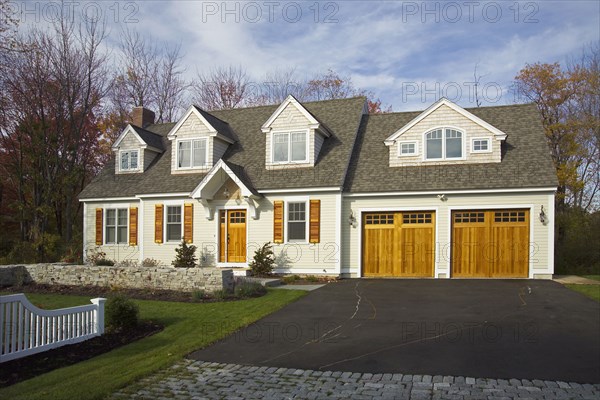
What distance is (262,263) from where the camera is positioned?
1745 cm

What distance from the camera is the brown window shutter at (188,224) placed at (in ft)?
63.7

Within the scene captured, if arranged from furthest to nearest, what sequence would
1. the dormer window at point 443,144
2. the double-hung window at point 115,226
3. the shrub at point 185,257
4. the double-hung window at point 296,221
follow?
the double-hung window at point 115,226 → the shrub at point 185,257 → the double-hung window at point 296,221 → the dormer window at point 443,144

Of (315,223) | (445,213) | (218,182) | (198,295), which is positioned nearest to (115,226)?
(218,182)

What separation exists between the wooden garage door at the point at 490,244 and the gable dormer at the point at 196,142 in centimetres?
1008

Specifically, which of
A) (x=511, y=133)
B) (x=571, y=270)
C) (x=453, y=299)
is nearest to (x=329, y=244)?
(x=453, y=299)

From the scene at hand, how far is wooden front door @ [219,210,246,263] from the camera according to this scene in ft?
61.9

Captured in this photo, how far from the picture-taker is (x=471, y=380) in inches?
251

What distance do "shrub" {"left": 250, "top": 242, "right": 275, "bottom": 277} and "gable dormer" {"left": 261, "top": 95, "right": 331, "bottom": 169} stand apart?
12.0 ft

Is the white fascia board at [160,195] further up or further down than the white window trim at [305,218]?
further up

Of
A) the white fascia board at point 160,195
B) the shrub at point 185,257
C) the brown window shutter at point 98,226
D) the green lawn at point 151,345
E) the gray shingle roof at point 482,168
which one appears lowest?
the green lawn at point 151,345

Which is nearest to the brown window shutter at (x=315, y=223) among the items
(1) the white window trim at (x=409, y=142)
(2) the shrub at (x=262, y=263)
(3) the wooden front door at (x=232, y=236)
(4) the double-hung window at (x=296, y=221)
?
(4) the double-hung window at (x=296, y=221)

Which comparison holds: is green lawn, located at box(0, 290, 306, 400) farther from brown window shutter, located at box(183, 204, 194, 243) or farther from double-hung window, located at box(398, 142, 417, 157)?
double-hung window, located at box(398, 142, 417, 157)

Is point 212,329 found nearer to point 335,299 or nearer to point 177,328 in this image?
point 177,328

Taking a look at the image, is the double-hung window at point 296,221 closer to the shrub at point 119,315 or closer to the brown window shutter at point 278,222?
the brown window shutter at point 278,222
